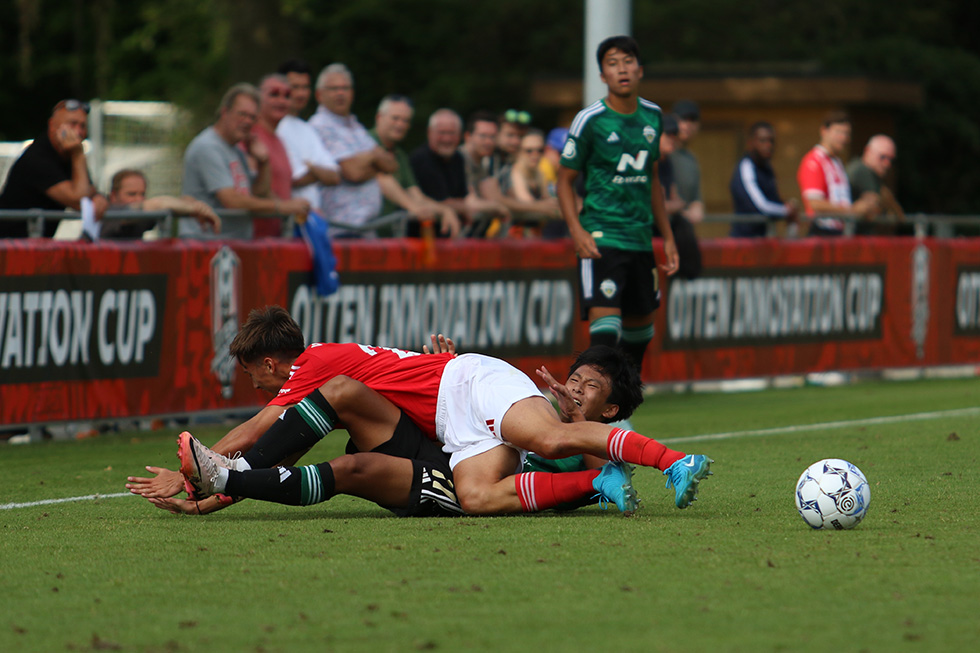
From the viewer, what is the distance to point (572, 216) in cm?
917

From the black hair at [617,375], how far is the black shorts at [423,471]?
2.35ft

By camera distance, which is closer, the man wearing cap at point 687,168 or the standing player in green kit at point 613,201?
the standing player in green kit at point 613,201

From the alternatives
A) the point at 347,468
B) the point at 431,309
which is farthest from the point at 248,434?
the point at 431,309

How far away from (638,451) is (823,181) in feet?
30.6

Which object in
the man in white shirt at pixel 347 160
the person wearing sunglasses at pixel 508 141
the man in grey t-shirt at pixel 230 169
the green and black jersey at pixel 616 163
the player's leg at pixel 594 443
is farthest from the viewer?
the person wearing sunglasses at pixel 508 141

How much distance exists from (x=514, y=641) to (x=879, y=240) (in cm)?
1160

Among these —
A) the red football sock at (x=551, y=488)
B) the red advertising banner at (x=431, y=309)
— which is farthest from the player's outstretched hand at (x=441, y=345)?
the red advertising banner at (x=431, y=309)

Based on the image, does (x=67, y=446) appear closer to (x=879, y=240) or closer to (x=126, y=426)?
(x=126, y=426)

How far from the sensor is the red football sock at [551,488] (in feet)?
20.5

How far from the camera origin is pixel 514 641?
4164mm

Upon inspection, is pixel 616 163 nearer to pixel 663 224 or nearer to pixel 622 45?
pixel 663 224

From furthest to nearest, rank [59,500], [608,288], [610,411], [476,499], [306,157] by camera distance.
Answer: [306,157] → [608,288] → [59,500] → [610,411] → [476,499]

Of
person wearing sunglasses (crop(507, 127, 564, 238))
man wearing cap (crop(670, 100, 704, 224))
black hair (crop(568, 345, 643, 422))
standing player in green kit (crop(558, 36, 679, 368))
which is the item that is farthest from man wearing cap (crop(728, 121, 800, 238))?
black hair (crop(568, 345, 643, 422))

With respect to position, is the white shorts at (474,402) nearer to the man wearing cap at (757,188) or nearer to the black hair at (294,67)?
the black hair at (294,67)
